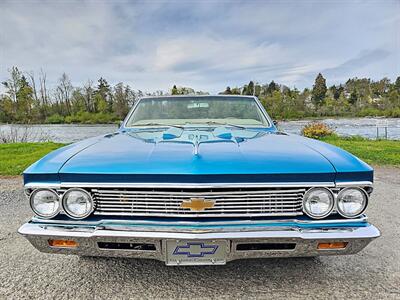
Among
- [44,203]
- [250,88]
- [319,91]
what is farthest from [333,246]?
[319,91]

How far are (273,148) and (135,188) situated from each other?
1.08m

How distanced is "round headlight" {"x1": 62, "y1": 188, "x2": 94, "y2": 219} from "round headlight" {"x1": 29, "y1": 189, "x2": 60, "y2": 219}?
8cm

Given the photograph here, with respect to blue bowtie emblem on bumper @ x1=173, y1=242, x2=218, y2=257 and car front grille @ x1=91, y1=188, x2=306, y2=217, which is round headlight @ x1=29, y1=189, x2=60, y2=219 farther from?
blue bowtie emblem on bumper @ x1=173, y1=242, x2=218, y2=257

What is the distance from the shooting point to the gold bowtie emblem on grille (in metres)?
1.92

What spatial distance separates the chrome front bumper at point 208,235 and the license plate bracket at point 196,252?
0.03 meters

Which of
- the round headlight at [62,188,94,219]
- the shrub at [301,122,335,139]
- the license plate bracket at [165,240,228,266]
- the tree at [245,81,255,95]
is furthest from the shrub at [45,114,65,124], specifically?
the license plate bracket at [165,240,228,266]

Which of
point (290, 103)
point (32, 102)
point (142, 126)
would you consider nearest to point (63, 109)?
point (32, 102)

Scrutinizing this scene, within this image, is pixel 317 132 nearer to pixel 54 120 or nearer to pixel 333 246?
pixel 333 246

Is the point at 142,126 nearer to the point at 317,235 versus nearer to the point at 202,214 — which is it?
the point at 202,214

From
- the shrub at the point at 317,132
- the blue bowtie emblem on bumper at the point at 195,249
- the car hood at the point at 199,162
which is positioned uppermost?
the car hood at the point at 199,162

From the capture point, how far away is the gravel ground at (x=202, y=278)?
2297mm

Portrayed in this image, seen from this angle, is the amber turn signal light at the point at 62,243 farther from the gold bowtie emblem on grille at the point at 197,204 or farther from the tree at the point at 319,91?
the tree at the point at 319,91

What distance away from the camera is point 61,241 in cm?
206

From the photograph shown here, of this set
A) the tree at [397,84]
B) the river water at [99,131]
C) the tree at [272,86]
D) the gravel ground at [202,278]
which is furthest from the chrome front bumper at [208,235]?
the tree at [397,84]
